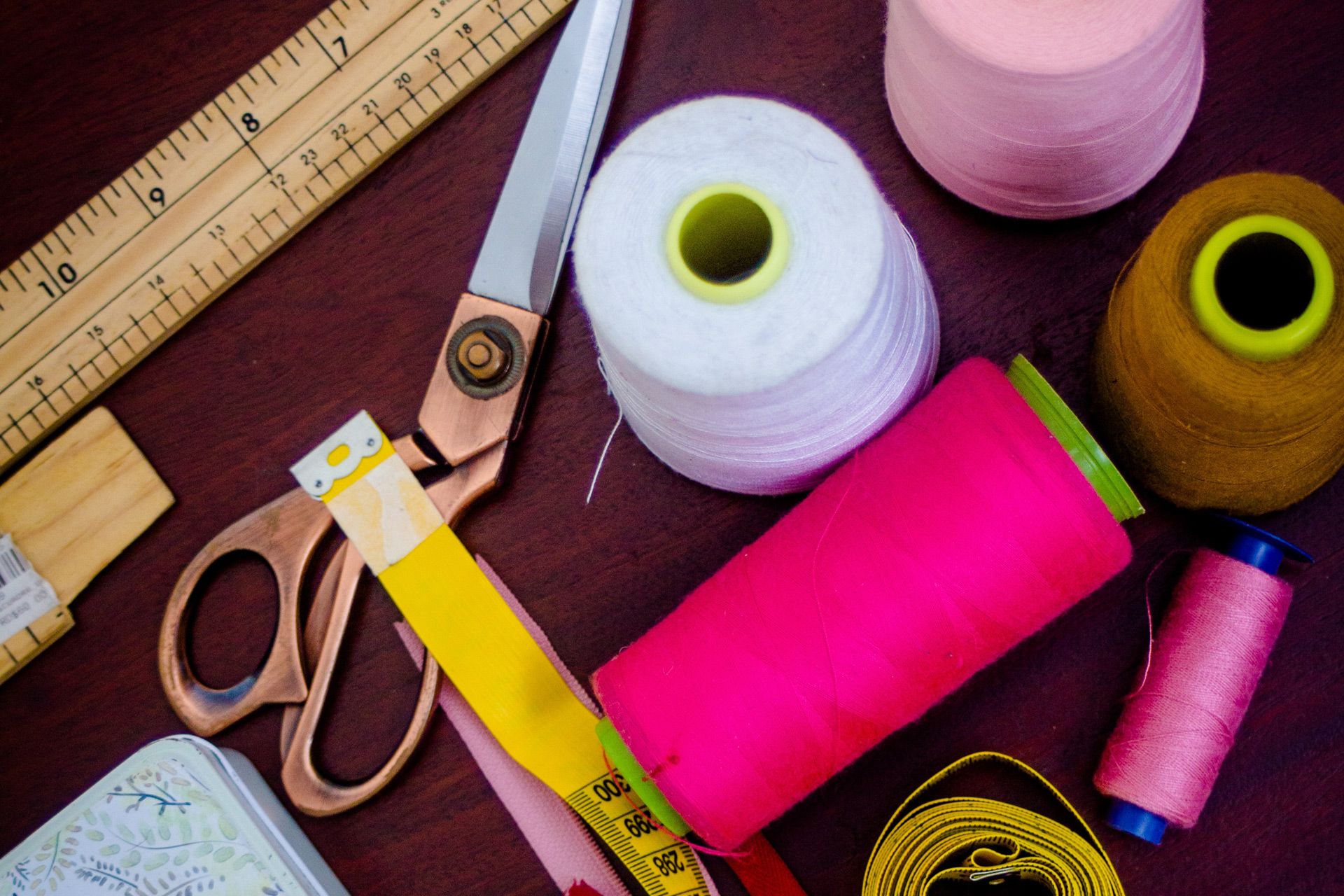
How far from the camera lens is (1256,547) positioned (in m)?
0.76

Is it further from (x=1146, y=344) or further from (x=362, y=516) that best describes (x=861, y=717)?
(x=362, y=516)

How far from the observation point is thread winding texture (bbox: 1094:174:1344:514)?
2.00 ft

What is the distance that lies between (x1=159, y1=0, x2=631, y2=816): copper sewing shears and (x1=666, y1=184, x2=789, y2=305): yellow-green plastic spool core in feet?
0.73

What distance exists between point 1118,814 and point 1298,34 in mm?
695

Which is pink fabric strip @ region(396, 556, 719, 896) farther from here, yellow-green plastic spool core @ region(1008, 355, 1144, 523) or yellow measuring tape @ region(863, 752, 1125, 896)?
yellow-green plastic spool core @ region(1008, 355, 1144, 523)

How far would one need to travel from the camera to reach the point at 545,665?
33.6 inches

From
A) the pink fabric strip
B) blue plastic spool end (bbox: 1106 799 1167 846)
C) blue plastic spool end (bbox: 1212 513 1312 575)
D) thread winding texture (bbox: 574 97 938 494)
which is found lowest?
blue plastic spool end (bbox: 1106 799 1167 846)

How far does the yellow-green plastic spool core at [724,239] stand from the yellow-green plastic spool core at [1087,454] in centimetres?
22

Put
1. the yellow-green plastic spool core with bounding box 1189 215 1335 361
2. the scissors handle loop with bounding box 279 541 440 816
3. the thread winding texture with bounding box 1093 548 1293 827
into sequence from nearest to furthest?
the yellow-green plastic spool core with bounding box 1189 215 1335 361, the thread winding texture with bounding box 1093 548 1293 827, the scissors handle loop with bounding box 279 541 440 816

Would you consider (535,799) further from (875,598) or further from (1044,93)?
(1044,93)

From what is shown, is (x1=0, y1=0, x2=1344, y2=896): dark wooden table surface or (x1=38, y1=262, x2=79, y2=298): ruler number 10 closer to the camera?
(x1=0, y1=0, x2=1344, y2=896): dark wooden table surface

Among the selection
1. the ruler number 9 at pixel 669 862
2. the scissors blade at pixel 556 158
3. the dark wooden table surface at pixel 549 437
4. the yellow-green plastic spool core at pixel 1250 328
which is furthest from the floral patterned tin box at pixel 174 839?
the yellow-green plastic spool core at pixel 1250 328

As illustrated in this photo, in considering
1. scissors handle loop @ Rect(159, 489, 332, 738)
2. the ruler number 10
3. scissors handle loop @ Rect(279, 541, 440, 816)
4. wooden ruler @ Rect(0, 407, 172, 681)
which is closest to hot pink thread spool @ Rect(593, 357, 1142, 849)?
scissors handle loop @ Rect(279, 541, 440, 816)

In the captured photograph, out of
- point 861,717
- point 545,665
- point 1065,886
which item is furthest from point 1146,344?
point 545,665
